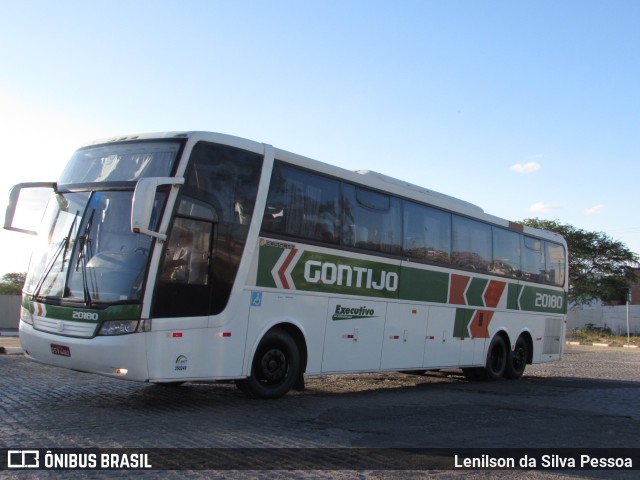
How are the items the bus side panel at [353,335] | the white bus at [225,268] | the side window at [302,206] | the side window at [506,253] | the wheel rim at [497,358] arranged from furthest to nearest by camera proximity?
the wheel rim at [497,358] → the side window at [506,253] → the bus side panel at [353,335] → the side window at [302,206] → the white bus at [225,268]

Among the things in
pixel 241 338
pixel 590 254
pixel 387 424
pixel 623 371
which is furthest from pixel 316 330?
pixel 590 254

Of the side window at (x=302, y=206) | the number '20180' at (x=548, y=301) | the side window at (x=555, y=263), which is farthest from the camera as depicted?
the side window at (x=555, y=263)

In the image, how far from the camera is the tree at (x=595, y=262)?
189 feet

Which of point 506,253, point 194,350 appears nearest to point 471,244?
point 506,253

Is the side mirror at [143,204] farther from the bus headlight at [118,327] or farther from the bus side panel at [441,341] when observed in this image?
the bus side panel at [441,341]

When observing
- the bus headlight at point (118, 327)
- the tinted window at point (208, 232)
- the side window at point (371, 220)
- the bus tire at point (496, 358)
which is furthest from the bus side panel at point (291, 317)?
the bus tire at point (496, 358)

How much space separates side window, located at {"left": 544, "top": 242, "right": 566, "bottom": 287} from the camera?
18.2 meters

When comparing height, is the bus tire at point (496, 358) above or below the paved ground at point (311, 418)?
above

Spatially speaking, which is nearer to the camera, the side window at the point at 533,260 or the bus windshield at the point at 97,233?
the bus windshield at the point at 97,233

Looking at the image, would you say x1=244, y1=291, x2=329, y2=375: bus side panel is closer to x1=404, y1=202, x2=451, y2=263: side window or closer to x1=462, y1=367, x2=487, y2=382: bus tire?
x1=404, y1=202, x2=451, y2=263: side window

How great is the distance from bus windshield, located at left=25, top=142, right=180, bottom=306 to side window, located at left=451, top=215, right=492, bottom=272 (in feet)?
23.7

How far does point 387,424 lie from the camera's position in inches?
326

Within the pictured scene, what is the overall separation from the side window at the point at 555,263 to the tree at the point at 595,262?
40270 millimetres

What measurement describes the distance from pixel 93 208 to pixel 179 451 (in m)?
3.91
